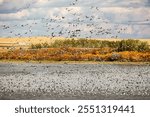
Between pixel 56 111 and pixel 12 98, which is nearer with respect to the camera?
pixel 56 111

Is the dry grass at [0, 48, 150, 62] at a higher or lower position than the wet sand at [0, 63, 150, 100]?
lower

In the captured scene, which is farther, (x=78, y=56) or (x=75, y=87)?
(x=78, y=56)

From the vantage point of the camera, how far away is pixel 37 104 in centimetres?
2392

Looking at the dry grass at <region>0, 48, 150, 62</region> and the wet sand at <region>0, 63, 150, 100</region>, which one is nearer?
the wet sand at <region>0, 63, 150, 100</region>

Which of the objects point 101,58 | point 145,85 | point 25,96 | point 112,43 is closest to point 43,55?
point 101,58

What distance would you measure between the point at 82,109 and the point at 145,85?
13970 millimetres

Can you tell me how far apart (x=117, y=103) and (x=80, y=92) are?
6381 millimetres

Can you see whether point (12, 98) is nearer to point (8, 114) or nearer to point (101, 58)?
point (8, 114)

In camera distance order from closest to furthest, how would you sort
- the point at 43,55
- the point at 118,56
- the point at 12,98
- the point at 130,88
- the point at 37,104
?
the point at 37,104 → the point at 12,98 → the point at 130,88 → the point at 118,56 → the point at 43,55

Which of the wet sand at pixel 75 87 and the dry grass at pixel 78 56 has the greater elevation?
the wet sand at pixel 75 87

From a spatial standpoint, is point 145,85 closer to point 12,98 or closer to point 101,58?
point 12,98

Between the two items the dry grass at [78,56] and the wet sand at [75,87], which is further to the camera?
the dry grass at [78,56]

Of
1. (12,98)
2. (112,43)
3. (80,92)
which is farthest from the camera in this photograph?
(112,43)

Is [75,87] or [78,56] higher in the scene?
[75,87]
